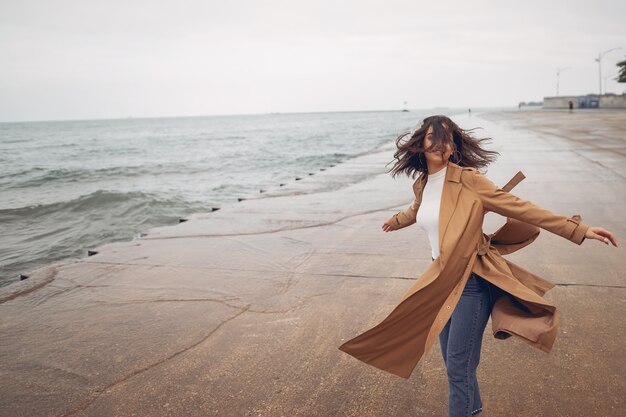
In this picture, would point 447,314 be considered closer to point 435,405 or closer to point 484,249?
point 484,249

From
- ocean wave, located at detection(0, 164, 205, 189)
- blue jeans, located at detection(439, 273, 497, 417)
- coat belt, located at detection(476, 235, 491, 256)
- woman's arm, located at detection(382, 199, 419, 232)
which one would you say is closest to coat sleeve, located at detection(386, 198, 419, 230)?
woman's arm, located at detection(382, 199, 419, 232)

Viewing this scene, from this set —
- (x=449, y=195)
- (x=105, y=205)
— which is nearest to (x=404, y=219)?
(x=449, y=195)

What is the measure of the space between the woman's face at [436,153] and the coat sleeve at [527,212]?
0.62 ft

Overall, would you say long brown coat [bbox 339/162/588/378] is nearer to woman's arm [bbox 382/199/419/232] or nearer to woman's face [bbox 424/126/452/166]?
woman's face [bbox 424/126/452/166]

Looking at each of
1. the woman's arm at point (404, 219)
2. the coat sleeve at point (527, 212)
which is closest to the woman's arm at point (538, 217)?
the coat sleeve at point (527, 212)

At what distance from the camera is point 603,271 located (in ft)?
16.7

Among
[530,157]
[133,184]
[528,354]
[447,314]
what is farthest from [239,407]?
[133,184]

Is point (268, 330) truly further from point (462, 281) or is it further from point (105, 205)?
point (105, 205)

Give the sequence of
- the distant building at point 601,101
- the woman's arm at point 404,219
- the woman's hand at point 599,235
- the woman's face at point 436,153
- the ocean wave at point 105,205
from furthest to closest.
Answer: the distant building at point 601,101
the ocean wave at point 105,205
the woman's arm at point 404,219
the woman's face at point 436,153
the woman's hand at point 599,235

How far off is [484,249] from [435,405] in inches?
45.9

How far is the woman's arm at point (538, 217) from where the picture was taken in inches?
91.3

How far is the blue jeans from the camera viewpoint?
96.0 inches

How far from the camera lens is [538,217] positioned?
7.70 ft

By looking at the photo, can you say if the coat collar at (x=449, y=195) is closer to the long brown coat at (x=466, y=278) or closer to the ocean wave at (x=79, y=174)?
the long brown coat at (x=466, y=278)
